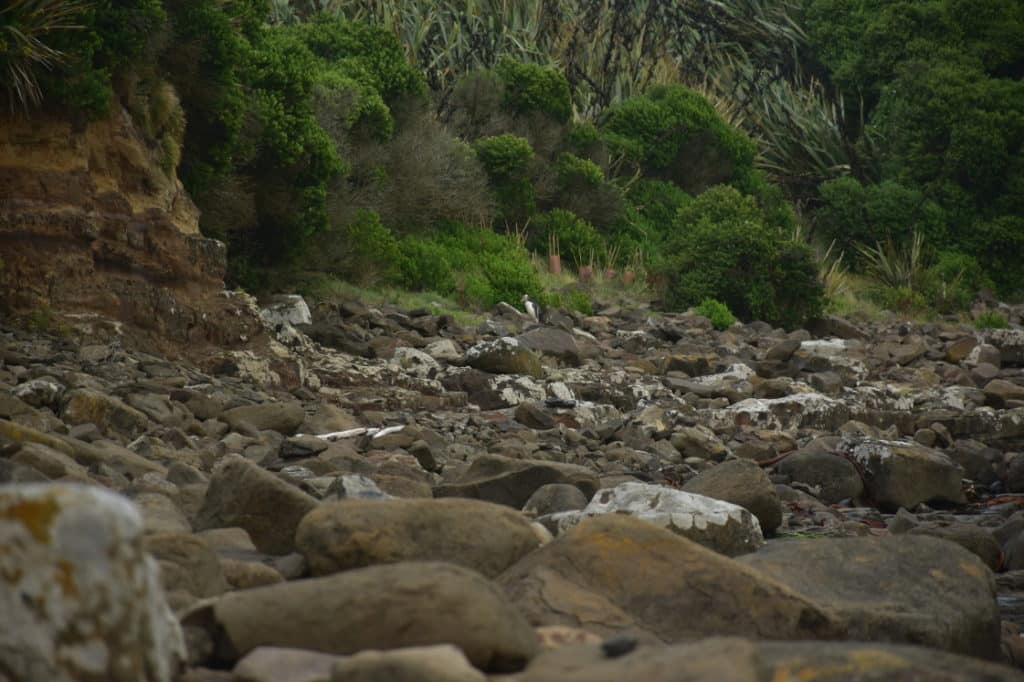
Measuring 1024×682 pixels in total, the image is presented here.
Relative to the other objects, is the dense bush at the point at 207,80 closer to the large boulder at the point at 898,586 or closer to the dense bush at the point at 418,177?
the dense bush at the point at 418,177

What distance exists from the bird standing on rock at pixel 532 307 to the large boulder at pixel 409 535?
9.96 m

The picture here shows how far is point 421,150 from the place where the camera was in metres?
15.9

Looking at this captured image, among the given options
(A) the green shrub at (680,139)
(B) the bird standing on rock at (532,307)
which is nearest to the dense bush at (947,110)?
(A) the green shrub at (680,139)

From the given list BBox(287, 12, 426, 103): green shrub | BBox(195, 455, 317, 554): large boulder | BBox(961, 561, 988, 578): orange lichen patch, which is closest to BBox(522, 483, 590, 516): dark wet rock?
BBox(195, 455, 317, 554): large boulder

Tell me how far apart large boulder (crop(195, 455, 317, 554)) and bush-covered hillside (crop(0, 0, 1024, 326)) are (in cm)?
421

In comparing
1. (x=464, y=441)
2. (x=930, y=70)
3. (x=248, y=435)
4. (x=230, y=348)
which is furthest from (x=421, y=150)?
(x=930, y=70)

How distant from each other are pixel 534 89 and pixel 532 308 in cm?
685

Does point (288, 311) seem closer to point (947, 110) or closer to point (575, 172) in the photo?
point (575, 172)

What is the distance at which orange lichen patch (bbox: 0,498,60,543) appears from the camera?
1.67 meters

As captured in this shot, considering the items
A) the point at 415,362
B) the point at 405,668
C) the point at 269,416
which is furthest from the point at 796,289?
the point at 405,668

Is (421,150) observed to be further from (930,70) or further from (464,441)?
(930,70)

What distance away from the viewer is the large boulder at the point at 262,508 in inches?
136

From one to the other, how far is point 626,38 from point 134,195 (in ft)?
57.4

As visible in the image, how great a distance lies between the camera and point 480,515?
9.97 ft
